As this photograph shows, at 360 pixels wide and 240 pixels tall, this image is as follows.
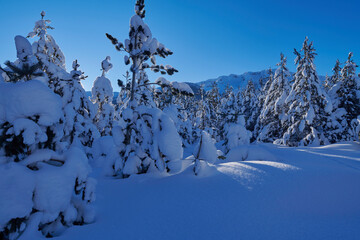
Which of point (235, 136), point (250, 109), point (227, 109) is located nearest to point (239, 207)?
point (235, 136)

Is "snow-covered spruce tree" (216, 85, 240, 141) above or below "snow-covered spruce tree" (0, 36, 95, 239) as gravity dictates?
above

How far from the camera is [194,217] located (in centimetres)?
215

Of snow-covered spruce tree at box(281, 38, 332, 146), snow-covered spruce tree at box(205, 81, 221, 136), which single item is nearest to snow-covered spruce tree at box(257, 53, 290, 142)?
snow-covered spruce tree at box(281, 38, 332, 146)

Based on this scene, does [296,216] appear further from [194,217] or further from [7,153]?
[7,153]

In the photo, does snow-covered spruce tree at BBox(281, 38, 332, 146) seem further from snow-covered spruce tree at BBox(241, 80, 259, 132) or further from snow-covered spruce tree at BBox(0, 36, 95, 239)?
snow-covered spruce tree at BBox(0, 36, 95, 239)

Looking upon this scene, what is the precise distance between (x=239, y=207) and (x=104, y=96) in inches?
453

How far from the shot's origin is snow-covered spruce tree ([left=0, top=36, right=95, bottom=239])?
1.74 m

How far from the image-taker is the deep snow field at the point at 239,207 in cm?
186

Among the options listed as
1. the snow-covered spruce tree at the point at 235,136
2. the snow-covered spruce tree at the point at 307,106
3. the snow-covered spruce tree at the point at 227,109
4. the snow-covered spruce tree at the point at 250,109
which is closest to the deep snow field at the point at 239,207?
the snow-covered spruce tree at the point at 235,136

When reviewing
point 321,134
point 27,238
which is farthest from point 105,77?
point 321,134

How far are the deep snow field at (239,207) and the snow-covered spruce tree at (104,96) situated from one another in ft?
22.6

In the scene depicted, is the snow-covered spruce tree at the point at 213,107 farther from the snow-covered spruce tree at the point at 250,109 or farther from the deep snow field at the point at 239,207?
the deep snow field at the point at 239,207

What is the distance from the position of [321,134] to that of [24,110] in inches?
646

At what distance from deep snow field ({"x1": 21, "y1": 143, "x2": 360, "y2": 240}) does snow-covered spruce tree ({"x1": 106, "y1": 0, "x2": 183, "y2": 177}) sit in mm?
570
